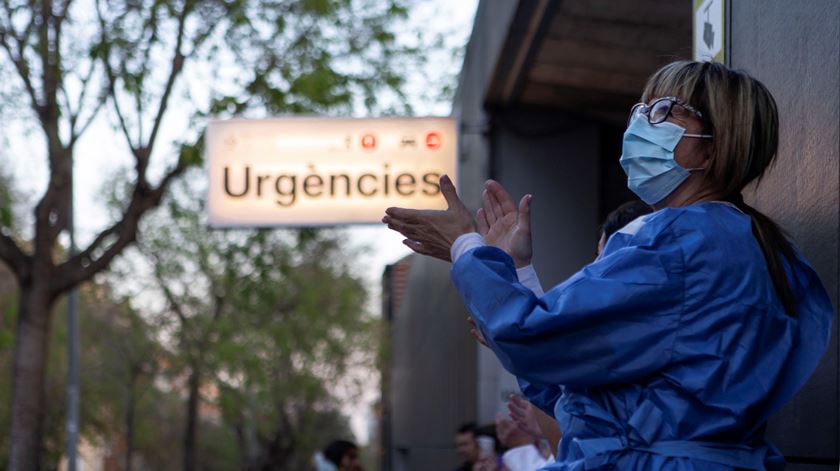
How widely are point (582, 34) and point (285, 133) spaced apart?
218 cm

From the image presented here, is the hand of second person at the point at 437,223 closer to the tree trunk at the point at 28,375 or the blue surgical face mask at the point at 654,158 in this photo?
the blue surgical face mask at the point at 654,158

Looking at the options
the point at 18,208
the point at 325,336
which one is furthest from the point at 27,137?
the point at 325,336

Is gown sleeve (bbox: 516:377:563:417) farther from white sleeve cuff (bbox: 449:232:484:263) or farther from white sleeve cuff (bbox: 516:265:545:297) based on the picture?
white sleeve cuff (bbox: 449:232:484:263)

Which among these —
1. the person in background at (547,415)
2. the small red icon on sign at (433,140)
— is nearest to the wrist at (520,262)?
the person in background at (547,415)

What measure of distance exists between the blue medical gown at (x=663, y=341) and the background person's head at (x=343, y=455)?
35.7 feet

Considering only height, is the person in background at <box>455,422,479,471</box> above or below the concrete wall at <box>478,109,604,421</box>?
below

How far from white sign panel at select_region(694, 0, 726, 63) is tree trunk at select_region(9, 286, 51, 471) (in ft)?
35.3

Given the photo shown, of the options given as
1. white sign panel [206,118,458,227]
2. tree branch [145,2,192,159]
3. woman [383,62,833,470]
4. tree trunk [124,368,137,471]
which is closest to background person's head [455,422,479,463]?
white sign panel [206,118,458,227]

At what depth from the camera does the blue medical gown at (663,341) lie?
2398mm

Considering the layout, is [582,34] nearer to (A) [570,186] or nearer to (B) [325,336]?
(A) [570,186]

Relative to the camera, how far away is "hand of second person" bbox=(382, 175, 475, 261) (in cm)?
271

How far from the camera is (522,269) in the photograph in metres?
2.81

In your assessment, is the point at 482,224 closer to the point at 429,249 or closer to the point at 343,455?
the point at 429,249

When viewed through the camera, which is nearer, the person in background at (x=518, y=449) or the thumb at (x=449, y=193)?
the thumb at (x=449, y=193)
